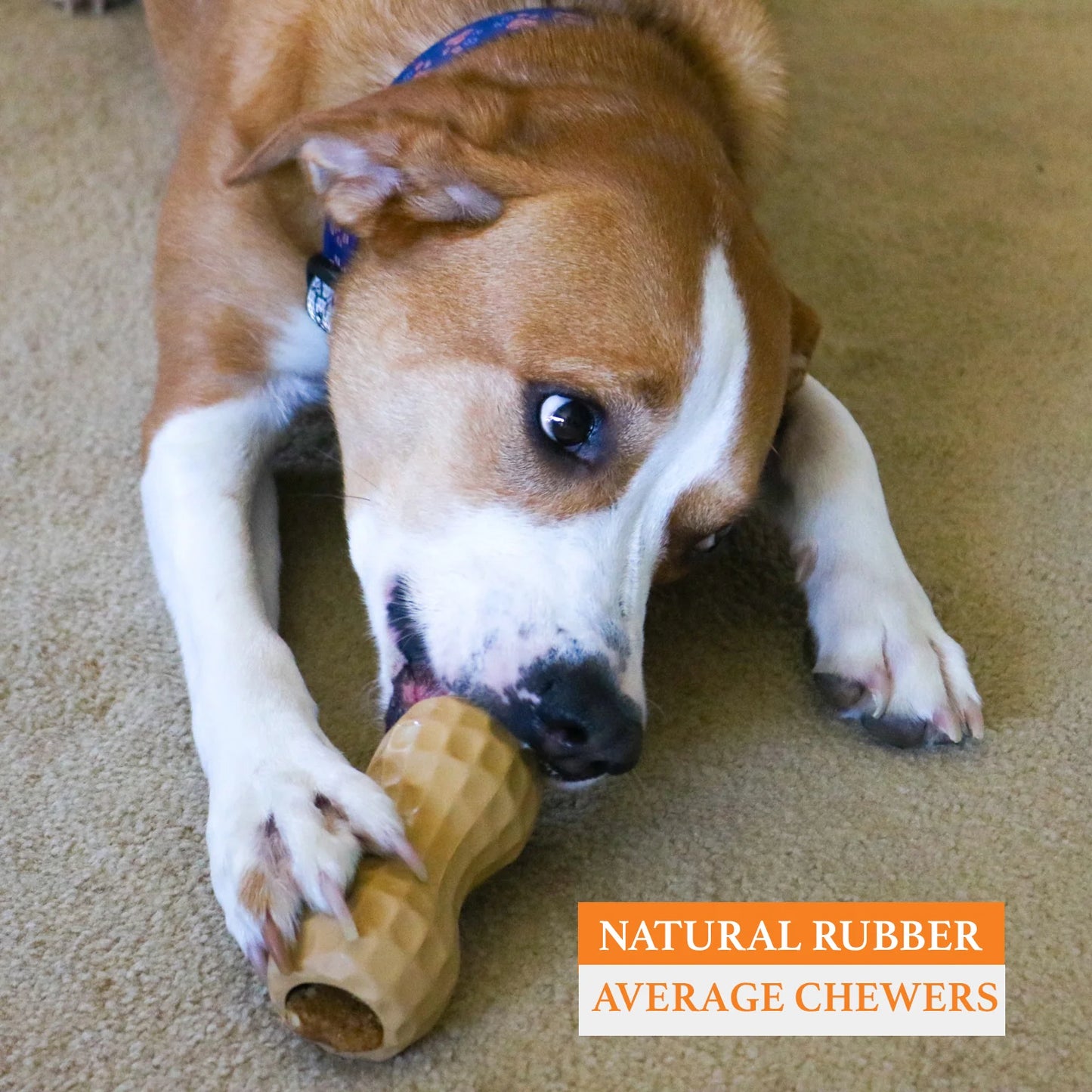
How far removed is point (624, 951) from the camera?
122 cm

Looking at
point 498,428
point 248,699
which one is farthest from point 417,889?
point 498,428

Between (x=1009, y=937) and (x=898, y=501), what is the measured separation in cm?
74

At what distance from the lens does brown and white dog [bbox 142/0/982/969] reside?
1.23 metres

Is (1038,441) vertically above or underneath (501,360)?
underneath

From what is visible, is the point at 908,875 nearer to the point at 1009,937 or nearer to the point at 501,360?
the point at 1009,937

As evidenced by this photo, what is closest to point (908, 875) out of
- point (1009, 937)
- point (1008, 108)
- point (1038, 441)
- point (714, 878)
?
point (1009, 937)

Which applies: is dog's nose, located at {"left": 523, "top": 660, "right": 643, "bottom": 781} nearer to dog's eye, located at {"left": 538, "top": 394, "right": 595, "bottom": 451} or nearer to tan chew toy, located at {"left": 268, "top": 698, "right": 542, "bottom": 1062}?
tan chew toy, located at {"left": 268, "top": 698, "right": 542, "bottom": 1062}

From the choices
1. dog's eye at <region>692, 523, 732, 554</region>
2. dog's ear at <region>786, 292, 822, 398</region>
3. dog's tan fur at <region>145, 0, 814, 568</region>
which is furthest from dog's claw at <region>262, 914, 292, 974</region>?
dog's ear at <region>786, 292, 822, 398</region>

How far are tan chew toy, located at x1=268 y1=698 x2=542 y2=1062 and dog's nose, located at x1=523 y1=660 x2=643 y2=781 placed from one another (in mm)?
33

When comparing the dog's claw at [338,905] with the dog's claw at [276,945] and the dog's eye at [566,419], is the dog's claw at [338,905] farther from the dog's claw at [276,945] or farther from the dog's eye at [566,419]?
the dog's eye at [566,419]

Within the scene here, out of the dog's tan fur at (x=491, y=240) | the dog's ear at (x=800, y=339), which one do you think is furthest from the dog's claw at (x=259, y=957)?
the dog's ear at (x=800, y=339)

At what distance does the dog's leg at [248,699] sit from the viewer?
1096 millimetres

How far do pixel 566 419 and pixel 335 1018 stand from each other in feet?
2.07

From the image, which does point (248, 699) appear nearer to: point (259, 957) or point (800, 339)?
point (259, 957)
